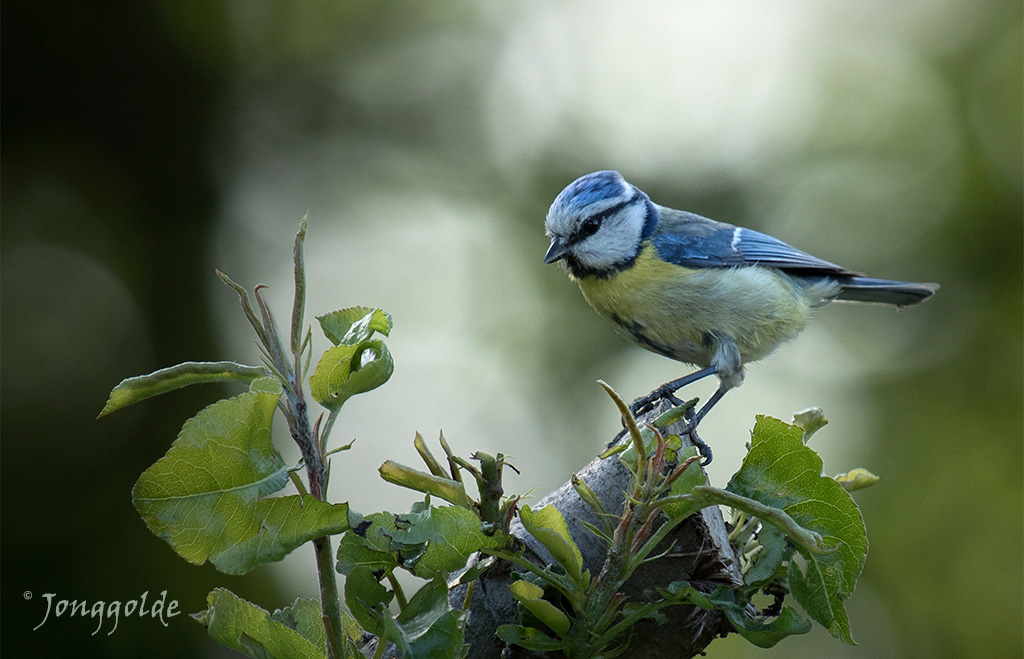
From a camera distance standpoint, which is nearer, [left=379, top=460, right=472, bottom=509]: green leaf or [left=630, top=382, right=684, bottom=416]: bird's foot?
[left=379, top=460, right=472, bottom=509]: green leaf

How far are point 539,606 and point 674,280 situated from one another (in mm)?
1716

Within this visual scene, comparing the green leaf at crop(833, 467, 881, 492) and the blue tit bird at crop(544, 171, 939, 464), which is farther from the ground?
the blue tit bird at crop(544, 171, 939, 464)

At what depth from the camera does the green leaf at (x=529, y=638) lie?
2.78 ft

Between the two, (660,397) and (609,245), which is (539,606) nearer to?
(660,397)

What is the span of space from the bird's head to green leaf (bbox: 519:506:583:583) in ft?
5.22

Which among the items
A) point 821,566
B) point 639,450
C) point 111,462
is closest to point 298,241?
point 639,450

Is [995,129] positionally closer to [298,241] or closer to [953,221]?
[953,221]

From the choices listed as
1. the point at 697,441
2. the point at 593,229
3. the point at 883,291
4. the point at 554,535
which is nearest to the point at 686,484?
the point at 554,535

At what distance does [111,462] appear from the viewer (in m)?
3.24

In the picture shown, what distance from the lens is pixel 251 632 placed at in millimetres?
797

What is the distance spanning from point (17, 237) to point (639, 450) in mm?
3864

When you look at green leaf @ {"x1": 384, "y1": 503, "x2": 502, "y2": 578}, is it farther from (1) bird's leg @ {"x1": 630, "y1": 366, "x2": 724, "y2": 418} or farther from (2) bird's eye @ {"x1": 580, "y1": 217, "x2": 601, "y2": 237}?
(2) bird's eye @ {"x1": 580, "y1": 217, "x2": 601, "y2": 237}

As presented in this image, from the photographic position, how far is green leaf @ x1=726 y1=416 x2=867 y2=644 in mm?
853

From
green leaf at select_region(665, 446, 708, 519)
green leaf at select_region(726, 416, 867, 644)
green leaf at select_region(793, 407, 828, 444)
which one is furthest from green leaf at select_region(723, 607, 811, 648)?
green leaf at select_region(793, 407, 828, 444)
